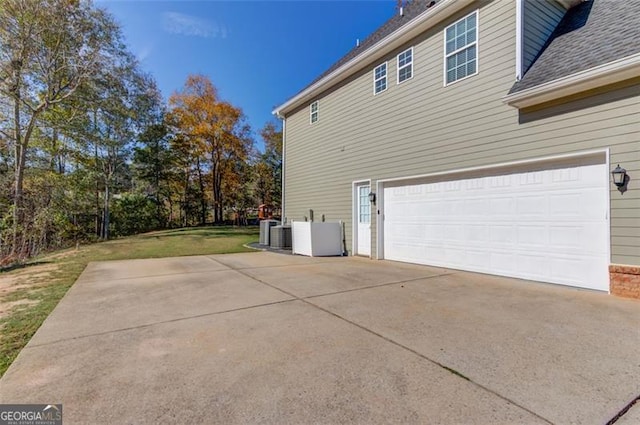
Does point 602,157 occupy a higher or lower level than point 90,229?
higher

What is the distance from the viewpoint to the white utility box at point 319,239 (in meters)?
9.00

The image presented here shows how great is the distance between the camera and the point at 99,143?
15.3 meters

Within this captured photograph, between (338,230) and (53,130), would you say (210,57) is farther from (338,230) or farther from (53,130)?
(338,230)

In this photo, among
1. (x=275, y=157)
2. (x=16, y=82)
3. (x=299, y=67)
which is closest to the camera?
(x=16, y=82)

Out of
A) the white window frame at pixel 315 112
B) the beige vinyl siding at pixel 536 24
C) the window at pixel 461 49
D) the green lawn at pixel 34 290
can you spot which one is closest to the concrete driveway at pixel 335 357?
the green lawn at pixel 34 290

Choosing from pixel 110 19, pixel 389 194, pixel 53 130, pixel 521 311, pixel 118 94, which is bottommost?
pixel 521 311

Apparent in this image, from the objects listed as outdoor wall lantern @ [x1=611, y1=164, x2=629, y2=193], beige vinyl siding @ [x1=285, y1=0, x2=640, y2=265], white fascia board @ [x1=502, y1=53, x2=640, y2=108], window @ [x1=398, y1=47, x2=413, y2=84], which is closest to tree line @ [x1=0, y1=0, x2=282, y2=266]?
beige vinyl siding @ [x1=285, y1=0, x2=640, y2=265]

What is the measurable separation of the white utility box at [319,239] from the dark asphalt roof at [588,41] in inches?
219

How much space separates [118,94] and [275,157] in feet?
38.6

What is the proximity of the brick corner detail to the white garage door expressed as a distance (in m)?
0.15

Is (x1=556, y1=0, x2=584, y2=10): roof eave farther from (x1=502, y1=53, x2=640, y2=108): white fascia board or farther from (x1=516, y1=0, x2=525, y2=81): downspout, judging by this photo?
(x1=502, y1=53, x2=640, y2=108): white fascia board

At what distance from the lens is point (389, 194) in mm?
8148

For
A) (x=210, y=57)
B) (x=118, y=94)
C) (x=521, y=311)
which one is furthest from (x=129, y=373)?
(x=118, y=94)

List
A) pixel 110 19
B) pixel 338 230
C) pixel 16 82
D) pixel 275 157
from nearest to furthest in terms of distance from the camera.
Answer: pixel 338 230 → pixel 16 82 → pixel 110 19 → pixel 275 157
